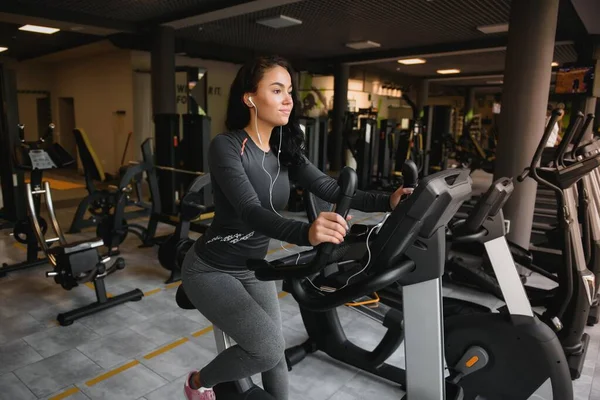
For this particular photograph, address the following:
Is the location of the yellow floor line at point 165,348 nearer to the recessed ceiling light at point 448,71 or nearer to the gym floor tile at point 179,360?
the gym floor tile at point 179,360

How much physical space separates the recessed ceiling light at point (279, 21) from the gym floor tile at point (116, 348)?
5.47 meters

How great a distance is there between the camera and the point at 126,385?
2.46 m

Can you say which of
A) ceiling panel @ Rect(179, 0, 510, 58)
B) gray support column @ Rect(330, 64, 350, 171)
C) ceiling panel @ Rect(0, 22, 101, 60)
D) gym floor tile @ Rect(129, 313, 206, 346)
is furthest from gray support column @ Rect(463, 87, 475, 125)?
gym floor tile @ Rect(129, 313, 206, 346)

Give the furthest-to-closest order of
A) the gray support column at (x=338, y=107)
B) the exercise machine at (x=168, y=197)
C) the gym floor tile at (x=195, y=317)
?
the gray support column at (x=338, y=107) → the exercise machine at (x=168, y=197) → the gym floor tile at (x=195, y=317)

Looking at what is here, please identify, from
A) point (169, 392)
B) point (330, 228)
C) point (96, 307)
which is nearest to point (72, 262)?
point (96, 307)

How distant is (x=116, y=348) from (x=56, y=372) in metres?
0.38

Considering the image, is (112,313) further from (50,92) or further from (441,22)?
(50,92)

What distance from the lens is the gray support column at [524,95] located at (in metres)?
A: 4.10

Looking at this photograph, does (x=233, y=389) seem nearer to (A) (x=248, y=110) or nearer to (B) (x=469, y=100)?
(A) (x=248, y=110)

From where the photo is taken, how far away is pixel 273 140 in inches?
67.9

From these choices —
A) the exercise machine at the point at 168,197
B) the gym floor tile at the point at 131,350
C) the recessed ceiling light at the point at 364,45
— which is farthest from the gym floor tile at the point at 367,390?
the recessed ceiling light at the point at 364,45

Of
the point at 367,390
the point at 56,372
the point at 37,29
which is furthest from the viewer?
the point at 37,29

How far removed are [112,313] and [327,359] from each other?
5.76ft

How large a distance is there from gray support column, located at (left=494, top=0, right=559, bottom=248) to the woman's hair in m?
3.25
